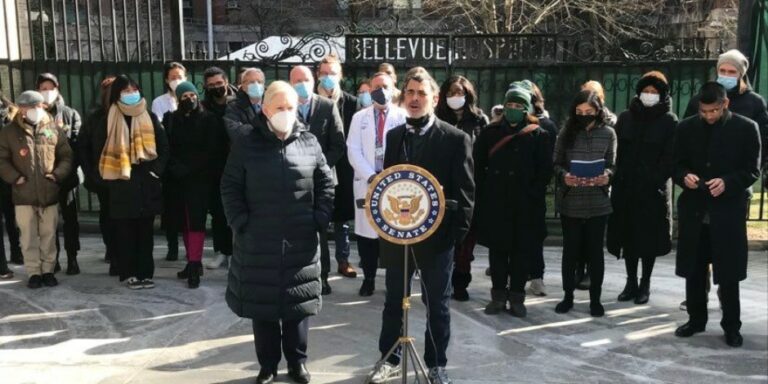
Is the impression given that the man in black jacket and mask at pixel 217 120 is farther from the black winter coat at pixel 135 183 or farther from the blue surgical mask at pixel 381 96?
the blue surgical mask at pixel 381 96

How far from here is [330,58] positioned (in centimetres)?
732

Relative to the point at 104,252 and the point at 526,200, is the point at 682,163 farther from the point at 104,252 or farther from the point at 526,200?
the point at 104,252

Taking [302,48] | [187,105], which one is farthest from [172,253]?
[302,48]

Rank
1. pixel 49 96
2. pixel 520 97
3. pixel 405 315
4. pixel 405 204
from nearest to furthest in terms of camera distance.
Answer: pixel 405 204 < pixel 405 315 < pixel 520 97 < pixel 49 96

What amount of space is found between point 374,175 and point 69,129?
11.6 feet

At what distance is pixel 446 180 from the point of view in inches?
188

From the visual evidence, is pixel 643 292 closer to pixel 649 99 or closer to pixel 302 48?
pixel 649 99

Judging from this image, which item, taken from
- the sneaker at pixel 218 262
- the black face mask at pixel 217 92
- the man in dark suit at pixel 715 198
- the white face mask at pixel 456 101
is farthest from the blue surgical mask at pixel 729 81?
the sneaker at pixel 218 262

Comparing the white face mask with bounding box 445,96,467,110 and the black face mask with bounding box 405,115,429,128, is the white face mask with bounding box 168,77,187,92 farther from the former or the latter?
the black face mask with bounding box 405,115,429,128

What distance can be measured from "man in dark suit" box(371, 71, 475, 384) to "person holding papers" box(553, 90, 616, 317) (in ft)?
6.23

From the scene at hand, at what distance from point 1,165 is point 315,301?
3.89 meters

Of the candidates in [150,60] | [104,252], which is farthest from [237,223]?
[150,60]

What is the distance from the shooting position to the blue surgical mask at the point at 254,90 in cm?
670

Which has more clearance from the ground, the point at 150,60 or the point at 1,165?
the point at 150,60
